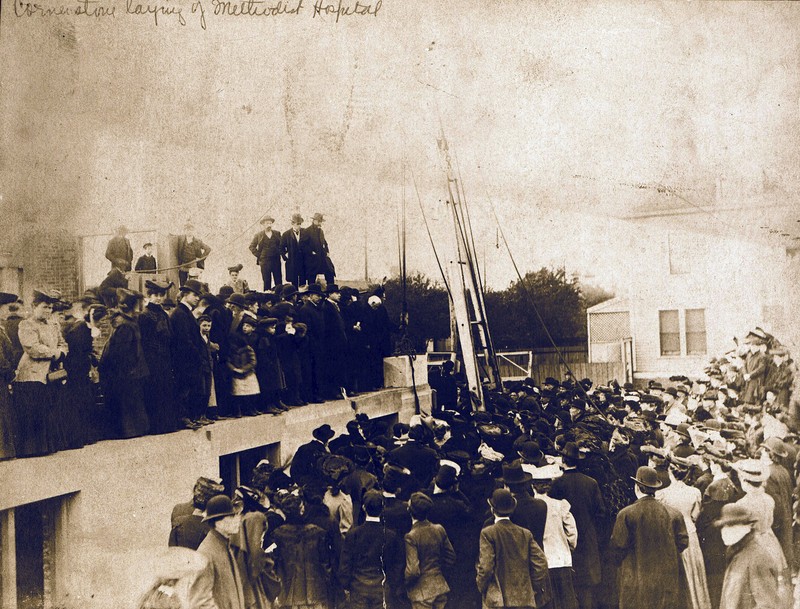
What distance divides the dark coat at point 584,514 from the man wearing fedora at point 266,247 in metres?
2.63

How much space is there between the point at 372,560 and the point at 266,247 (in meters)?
2.40

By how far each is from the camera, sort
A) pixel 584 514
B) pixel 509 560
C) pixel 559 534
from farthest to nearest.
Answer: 1. pixel 584 514
2. pixel 559 534
3. pixel 509 560

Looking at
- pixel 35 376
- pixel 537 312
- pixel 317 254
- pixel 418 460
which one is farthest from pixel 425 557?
pixel 35 376

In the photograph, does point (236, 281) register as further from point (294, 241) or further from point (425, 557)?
point (425, 557)

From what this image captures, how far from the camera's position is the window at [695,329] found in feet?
19.7

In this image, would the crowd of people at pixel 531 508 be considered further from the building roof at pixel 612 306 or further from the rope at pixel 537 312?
the building roof at pixel 612 306

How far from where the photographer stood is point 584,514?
571 cm

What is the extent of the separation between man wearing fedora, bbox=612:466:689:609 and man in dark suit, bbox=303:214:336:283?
2739 mm

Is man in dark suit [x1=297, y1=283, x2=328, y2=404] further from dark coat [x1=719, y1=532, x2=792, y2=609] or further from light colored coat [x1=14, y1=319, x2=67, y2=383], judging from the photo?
dark coat [x1=719, y1=532, x2=792, y2=609]

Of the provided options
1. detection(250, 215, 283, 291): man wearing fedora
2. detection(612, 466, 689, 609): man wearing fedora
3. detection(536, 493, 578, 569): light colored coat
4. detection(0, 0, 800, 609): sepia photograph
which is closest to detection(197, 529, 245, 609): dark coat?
detection(0, 0, 800, 609): sepia photograph

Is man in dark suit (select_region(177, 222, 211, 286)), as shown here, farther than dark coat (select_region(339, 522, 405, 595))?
Yes

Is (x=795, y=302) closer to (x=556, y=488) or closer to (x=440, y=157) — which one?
(x=556, y=488)

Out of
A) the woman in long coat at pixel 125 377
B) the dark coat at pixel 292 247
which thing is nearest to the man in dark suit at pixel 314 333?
the dark coat at pixel 292 247

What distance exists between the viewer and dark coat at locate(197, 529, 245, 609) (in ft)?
18.5
